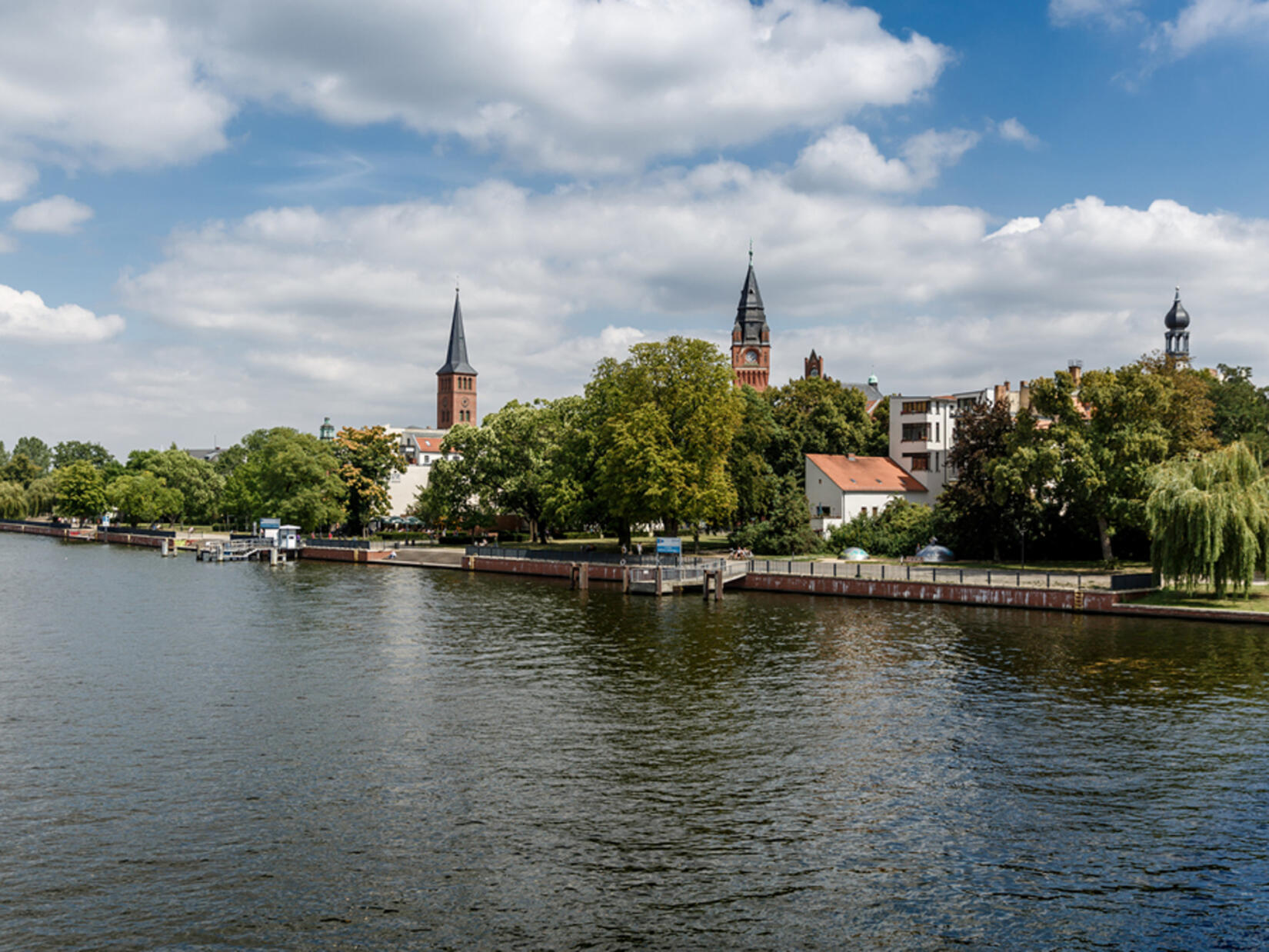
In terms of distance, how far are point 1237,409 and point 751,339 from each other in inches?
4215

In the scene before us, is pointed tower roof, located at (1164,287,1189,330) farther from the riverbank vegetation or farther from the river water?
the river water

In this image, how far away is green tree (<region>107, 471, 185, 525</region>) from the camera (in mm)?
153000

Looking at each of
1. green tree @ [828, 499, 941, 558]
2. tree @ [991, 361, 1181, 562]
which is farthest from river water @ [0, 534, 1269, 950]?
green tree @ [828, 499, 941, 558]

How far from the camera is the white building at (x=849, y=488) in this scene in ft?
278

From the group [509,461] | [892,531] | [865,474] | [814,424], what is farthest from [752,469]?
[509,461]

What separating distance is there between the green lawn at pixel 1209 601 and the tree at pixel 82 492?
15914cm

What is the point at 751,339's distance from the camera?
619ft

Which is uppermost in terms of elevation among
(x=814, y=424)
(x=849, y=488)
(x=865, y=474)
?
(x=814, y=424)

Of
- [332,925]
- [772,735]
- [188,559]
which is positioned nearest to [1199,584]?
[772,735]

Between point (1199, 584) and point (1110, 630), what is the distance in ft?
42.6

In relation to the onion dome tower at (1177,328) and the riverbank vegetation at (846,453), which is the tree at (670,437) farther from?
the onion dome tower at (1177,328)

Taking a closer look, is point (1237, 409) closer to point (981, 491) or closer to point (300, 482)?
point (981, 491)

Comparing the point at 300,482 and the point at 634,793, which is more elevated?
the point at 300,482

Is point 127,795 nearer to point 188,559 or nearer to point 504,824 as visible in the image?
point 504,824
